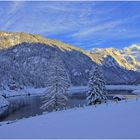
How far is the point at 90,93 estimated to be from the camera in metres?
53.2

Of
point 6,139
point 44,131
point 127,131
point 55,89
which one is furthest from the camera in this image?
point 55,89

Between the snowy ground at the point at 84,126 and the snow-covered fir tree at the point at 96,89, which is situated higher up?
the snow-covered fir tree at the point at 96,89

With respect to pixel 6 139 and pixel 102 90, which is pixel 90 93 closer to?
pixel 102 90

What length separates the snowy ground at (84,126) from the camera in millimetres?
23375

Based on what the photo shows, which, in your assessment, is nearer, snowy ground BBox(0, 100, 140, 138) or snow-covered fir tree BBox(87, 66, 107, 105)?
snowy ground BBox(0, 100, 140, 138)

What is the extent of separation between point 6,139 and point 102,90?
29.5 metres

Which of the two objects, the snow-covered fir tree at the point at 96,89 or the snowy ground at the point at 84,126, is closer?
the snowy ground at the point at 84,126

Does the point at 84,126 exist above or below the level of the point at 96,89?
below

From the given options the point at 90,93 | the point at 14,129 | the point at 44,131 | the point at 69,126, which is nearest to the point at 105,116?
the point at 69,126

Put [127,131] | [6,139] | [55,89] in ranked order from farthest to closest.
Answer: [55,89] < [6,139] < [127,131]

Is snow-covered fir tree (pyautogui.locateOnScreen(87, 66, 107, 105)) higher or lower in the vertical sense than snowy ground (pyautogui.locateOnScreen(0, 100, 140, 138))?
higher

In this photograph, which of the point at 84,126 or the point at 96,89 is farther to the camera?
the point at 96,89

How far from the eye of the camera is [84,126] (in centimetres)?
2723

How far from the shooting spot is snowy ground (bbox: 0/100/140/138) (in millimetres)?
23375
